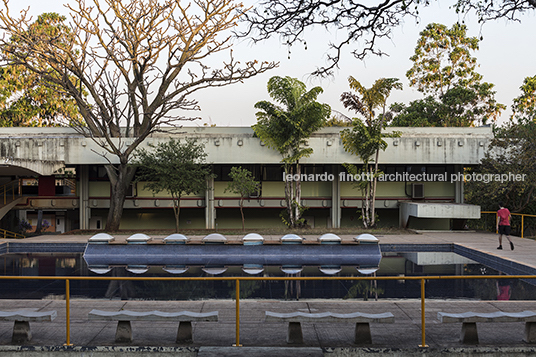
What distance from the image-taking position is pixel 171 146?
2350 centimetres

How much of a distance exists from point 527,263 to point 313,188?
16.7 meters

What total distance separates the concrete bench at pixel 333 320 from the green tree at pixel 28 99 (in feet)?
148

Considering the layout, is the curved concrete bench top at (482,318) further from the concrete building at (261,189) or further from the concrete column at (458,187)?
the concrete column at (458,187)

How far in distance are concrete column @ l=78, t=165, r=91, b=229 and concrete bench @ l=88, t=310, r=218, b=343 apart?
23.7 meters

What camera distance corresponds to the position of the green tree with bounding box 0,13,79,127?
150 ft

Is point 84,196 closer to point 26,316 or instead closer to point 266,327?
point 26,316

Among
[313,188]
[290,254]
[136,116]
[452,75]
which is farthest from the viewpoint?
[452,75]

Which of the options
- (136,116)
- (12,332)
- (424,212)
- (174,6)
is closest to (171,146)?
(136,116)

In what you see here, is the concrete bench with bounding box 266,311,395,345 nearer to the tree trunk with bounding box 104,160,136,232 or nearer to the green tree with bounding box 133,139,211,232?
the green tree with bounding box 133,139,211,232

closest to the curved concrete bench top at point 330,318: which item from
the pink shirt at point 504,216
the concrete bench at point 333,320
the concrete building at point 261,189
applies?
the concrete bench at point 333,320

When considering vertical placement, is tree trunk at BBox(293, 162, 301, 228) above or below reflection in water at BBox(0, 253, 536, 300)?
above

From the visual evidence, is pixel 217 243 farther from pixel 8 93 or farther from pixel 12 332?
pixel 8 93

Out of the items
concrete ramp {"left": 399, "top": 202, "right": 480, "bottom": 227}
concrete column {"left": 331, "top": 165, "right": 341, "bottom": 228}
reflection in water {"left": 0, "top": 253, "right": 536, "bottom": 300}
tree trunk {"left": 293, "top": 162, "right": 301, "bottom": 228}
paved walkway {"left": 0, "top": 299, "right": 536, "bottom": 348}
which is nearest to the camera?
paved walkway {"left": 0, "top": 299, "right": 536, "bottom": 348}

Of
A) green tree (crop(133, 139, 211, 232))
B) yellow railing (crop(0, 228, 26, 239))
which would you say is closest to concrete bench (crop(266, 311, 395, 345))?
green tree (crop(133, 139, 211, 232))
